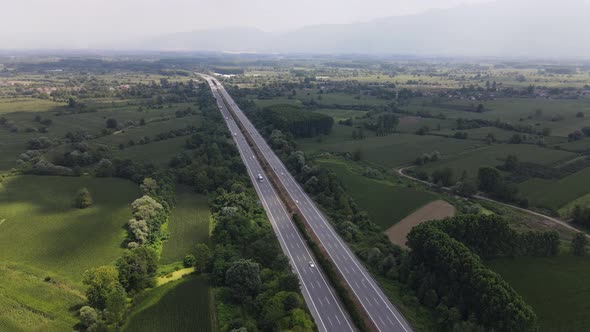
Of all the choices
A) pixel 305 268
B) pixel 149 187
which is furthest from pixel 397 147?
pixel 149 187

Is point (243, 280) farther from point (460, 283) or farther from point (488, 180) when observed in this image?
point (488, 180)

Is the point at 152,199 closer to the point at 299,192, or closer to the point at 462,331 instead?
the point at 299,192

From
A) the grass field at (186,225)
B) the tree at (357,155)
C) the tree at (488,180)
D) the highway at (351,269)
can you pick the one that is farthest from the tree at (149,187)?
the tree at (488,180)

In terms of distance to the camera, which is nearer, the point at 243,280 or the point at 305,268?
the point at 243,280

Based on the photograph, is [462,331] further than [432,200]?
No

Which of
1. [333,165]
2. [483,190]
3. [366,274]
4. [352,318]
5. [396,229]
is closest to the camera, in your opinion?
[352,318]

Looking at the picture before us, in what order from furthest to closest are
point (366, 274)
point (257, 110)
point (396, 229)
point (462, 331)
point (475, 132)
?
point (257, 110) < point (475, 132) < point (396, 229) < point (366, 274) < point (462, 331)

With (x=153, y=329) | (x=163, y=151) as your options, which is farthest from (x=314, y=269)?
(x=163, y=151)

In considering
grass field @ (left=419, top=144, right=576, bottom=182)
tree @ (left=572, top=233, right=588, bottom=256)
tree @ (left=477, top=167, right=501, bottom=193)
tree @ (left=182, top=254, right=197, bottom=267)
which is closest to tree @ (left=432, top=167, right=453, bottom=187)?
grass field @ (left=419, top=144, right=576, bottom=182)
